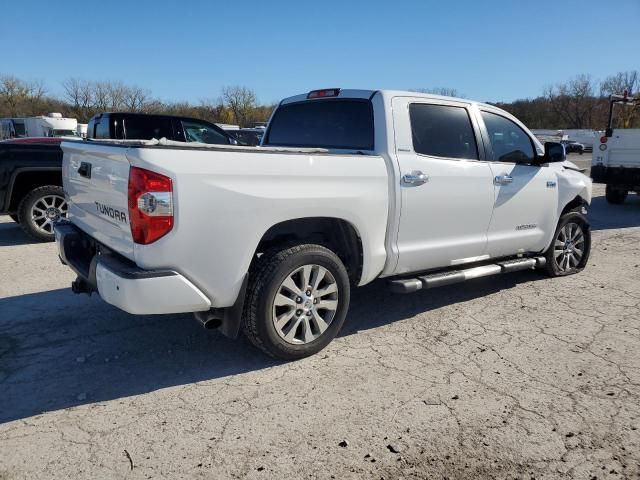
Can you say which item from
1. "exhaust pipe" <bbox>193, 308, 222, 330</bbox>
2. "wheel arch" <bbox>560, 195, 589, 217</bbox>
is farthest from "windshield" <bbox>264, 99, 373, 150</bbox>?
"wheel arch" <bbox>560, 195, 589, 217</bbox>

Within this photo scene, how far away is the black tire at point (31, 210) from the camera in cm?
705

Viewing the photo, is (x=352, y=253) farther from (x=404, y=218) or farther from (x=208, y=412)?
(x=208, y=412)

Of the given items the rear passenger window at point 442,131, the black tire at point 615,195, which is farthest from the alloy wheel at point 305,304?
the black tire at point 615,195

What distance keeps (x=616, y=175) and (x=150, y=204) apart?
468 inches

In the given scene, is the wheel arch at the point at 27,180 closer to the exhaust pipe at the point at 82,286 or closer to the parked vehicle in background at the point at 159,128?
the parked vehicle in background at the point at 159,128

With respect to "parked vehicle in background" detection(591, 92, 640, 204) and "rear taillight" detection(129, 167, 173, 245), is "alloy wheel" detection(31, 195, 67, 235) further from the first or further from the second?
"parked vehicle in background" detection(591, 92, 640, 204)

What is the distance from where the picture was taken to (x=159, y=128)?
29.8 feet

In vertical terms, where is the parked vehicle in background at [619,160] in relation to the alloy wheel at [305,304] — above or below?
above

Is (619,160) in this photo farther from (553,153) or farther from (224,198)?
(224,198)

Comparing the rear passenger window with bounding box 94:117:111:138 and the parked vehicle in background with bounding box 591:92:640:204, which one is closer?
the rear passenger window with bounding box 94:117:111:138

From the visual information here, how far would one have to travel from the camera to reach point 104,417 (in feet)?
9.64

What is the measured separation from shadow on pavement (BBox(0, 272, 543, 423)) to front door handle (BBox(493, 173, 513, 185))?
4.07 feet

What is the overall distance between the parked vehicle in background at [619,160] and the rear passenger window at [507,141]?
790cm

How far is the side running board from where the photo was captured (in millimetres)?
4070
